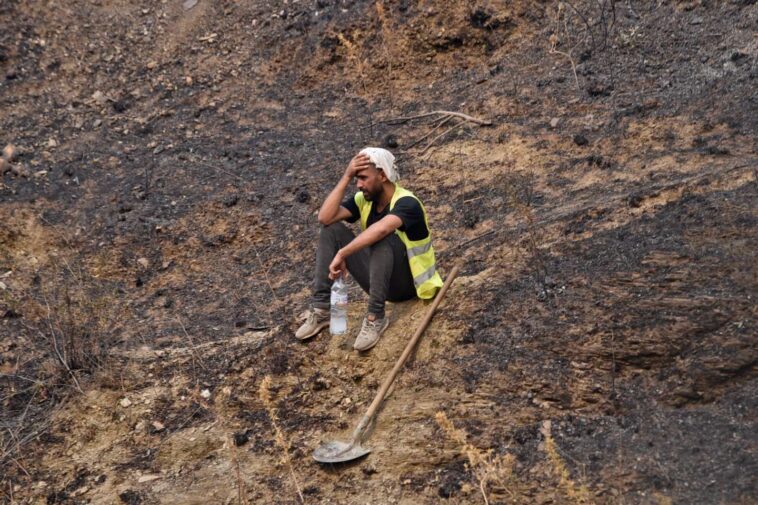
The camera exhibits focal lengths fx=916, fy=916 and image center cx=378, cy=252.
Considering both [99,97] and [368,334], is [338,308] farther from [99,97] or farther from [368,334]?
[99,97]

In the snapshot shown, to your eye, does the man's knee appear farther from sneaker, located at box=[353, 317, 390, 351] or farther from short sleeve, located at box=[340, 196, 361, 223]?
sneaker, located at box=[353, 317, 390, 351]

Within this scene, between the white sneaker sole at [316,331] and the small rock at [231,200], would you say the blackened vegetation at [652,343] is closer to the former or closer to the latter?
the white sneaker sole at [316,331]

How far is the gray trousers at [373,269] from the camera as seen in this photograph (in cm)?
452

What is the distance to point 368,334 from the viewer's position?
4668 mm

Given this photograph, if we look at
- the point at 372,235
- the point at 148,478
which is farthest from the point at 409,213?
the point at 148,478

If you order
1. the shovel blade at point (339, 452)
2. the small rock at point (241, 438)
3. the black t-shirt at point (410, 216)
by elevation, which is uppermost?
the black t-shirt at point (410, 216)

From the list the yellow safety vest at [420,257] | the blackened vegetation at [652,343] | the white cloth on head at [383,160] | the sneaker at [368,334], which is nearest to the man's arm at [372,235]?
the yellow safety vest at [420,257]

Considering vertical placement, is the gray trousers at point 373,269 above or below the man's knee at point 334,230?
below

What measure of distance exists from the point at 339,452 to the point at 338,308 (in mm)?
772

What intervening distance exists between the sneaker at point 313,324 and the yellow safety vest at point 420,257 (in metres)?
0.53

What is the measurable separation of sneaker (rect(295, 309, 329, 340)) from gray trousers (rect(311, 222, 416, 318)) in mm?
45

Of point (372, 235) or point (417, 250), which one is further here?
→ point (417, 250)

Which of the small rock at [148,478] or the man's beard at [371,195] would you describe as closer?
the small rock at [148,478]

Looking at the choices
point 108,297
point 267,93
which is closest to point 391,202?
point 108,297
